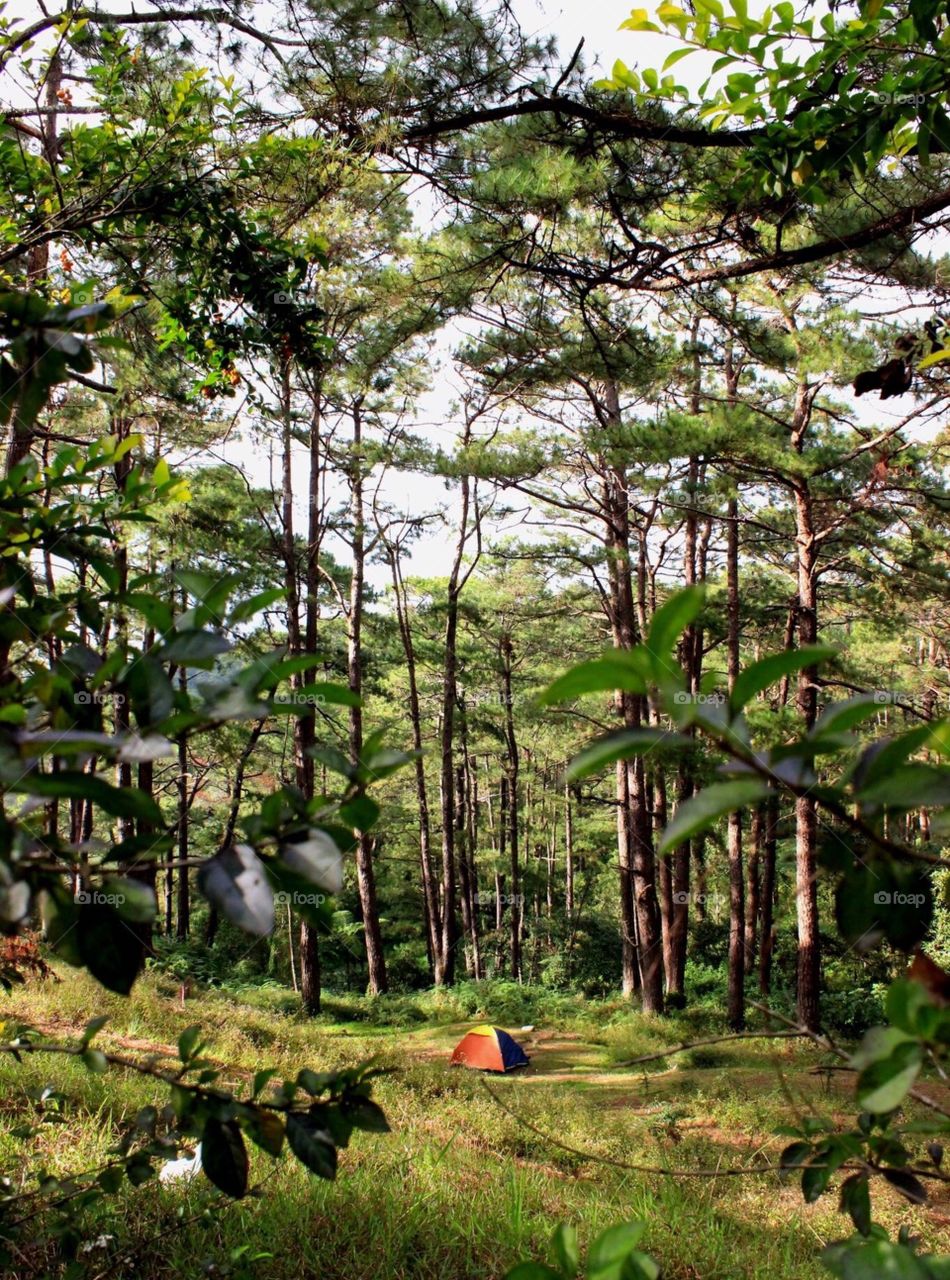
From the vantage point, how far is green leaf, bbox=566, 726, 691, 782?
39cm

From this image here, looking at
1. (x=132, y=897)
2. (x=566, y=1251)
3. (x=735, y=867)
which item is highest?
(x=132, y=897)

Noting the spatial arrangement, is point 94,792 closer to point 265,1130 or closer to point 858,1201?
point 265,1130

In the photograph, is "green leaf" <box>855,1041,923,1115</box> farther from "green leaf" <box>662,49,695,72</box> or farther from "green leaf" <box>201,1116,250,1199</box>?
"green leaf" <box>662,49,695,72</box>

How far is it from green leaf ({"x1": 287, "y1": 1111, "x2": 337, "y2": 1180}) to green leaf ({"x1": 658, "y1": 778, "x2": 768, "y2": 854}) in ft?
1.67

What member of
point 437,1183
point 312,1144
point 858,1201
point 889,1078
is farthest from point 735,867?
point 889,1078

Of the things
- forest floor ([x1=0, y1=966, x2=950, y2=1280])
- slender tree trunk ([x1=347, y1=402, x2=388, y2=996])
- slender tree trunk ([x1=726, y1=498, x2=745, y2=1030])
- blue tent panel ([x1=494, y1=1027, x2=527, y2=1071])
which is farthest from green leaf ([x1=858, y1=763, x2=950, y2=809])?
slender tree trunk ([x1=347, y1=402, x2=388, y2=996])

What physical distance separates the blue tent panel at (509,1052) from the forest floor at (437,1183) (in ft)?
6.54

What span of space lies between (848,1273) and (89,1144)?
364 centimetres

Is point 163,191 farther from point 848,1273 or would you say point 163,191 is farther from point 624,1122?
point 624,1122

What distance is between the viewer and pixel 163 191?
7.18 feet

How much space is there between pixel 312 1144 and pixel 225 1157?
0.23 feet

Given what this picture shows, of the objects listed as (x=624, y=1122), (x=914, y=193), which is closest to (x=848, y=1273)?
(x=914, y=193)

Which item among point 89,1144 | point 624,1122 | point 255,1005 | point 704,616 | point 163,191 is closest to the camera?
point 163,191

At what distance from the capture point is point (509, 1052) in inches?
392
